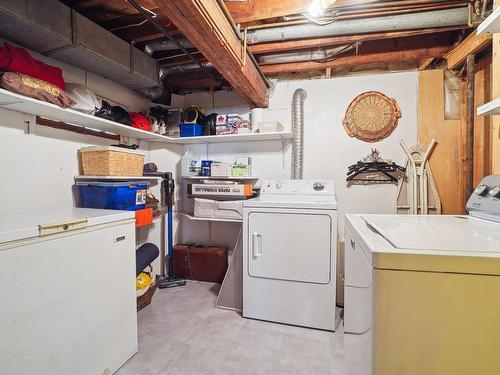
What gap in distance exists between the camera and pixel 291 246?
2.19 metres

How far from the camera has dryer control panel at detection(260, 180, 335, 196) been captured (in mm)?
2447

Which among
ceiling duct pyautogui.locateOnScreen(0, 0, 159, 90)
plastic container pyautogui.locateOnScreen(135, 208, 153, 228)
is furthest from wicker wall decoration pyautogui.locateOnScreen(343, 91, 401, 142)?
plastic container pyautogui.locateOnScreen(135, 208, 153, 228)

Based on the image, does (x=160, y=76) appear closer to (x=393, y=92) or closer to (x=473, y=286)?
(x=393, y=92)

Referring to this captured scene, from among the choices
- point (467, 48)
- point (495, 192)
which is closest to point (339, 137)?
point (467, 48)

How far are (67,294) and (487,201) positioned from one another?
223 cm

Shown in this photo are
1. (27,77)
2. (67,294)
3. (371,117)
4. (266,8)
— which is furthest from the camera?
(371,117)

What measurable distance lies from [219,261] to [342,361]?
1668 millimetres

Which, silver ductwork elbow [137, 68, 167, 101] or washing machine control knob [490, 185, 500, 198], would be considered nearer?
washing machine control knob [490, 185, 500, 198]

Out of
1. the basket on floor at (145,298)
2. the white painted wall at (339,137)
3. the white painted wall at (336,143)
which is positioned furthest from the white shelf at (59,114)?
the basket on floor at (145,298)

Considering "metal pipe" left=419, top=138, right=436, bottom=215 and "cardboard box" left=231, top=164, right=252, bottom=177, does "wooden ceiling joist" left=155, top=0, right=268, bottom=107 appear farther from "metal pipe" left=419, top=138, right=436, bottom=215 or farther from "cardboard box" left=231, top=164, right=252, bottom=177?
"metal pipe" left=419, top=138, right=436, bottom=215

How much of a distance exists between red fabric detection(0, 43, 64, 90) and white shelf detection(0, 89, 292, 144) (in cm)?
19

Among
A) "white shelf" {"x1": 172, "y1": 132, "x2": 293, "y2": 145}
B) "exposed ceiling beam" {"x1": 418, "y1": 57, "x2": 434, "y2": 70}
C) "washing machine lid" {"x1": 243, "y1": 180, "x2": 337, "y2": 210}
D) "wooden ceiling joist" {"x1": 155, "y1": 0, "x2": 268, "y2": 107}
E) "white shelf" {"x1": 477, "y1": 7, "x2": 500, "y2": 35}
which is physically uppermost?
"exposed ceiling beam" {"x1": 418, "y1": 57, "x2": 434, "y2": 70}

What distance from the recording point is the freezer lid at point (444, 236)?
28.8 inches

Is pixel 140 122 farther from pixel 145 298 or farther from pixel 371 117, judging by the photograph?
pixel 371 117
